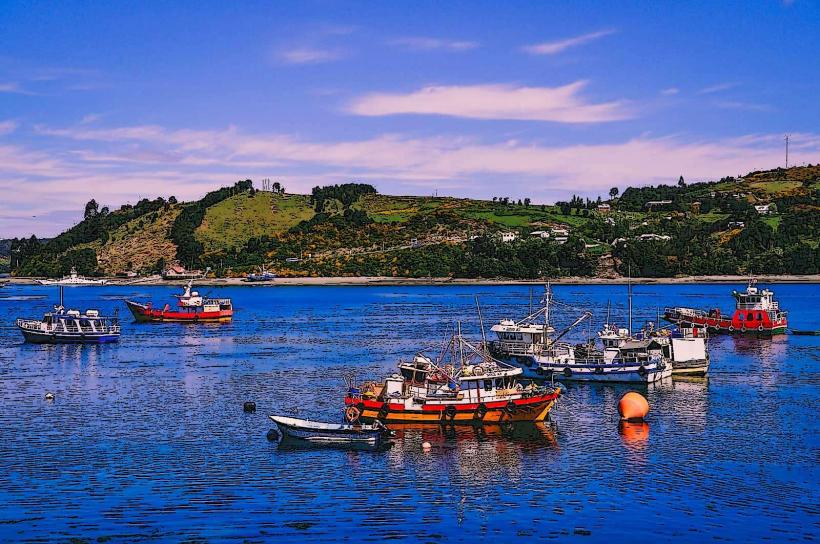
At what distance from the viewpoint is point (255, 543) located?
120 feet

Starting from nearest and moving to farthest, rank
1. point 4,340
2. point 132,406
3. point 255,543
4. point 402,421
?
point 255,543, point 402,421, point 132,406, point 4,340

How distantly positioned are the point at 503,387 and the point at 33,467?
1110 inches

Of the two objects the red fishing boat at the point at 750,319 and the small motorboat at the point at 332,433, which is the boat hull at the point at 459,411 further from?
the red fishing boat at the point at 750,319

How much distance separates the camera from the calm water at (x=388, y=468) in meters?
39.2

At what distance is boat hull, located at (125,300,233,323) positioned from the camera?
151 meters

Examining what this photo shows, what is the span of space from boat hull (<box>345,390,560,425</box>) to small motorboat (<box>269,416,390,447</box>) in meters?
4.39

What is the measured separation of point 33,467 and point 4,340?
7857cm

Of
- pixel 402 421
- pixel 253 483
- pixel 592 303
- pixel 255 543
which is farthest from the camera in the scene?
pixel 592 303

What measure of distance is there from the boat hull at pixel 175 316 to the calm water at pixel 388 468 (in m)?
63.1

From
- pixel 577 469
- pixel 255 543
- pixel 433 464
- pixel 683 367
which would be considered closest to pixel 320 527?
pixel 255 543

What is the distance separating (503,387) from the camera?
194 feet

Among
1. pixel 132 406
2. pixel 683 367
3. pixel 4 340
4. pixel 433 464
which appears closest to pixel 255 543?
pixel 433 464

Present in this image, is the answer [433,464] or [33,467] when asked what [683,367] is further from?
[33,467]

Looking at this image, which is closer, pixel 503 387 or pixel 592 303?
pixel 503 387
